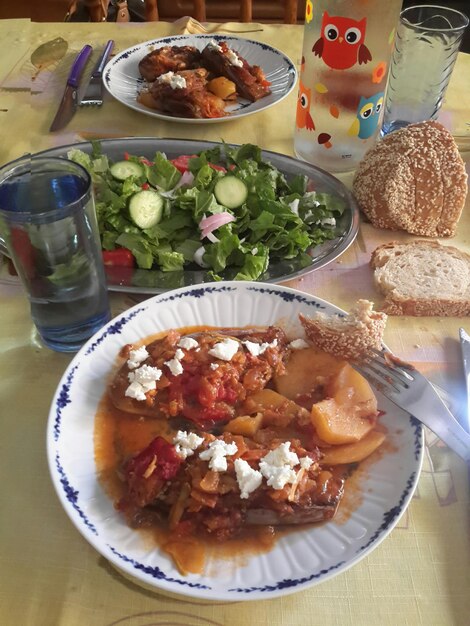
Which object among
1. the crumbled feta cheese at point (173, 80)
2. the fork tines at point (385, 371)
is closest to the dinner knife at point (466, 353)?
the fork tines at point (385, 371)

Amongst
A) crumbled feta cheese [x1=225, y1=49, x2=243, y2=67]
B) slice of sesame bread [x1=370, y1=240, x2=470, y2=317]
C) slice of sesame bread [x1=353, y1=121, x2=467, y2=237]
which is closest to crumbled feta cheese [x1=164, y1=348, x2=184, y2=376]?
slice of sesame bread [x1=370, y1=240, x2=470, y2=317]

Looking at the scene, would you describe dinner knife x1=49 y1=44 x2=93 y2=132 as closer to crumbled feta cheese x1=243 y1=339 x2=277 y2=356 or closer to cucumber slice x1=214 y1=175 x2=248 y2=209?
cucumber slice x1=214 y1=175 x2=248 y2=209

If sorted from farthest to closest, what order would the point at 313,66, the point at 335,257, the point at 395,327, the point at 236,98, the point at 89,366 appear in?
the point at 236,98
the point at 313,66
the point at 335,257
the point at 395,327
the point at 89,366

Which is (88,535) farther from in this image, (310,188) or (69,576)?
(310,188)

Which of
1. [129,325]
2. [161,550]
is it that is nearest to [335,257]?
[129,325]

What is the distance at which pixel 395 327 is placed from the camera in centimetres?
155

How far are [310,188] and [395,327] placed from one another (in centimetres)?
63

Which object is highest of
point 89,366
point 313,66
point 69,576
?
point 313,66

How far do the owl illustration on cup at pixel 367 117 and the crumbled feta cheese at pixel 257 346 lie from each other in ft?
3.47

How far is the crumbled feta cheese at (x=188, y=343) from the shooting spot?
1287 mm

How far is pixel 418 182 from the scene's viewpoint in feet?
5.93

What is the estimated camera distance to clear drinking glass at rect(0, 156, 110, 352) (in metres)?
1.27

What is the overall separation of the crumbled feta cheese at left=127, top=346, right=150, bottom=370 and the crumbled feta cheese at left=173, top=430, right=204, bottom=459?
0.74ft

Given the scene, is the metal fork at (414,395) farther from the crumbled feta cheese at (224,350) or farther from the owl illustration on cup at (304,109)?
the owl illustration on cup at (304,109)
